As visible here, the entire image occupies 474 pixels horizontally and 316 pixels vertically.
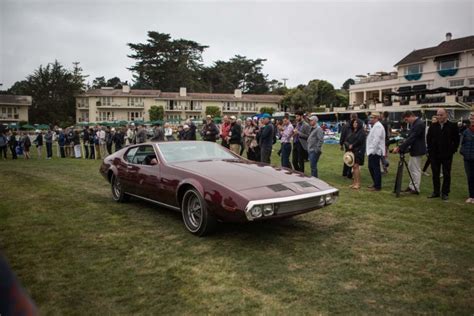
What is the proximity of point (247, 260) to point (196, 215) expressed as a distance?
1.16m

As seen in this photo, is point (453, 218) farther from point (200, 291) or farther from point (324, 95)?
point (324, 95)

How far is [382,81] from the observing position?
55312 mm

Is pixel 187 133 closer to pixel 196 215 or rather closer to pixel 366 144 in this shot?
pixel 366 144

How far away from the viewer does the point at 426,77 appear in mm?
49219

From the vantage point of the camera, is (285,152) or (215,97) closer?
(285,152)

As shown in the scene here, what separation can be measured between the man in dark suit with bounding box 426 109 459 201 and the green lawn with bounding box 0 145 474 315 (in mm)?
607

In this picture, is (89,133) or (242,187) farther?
(89,133)

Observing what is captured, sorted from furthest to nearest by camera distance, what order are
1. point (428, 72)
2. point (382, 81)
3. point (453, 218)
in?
1. point (382, 81)
2. point (428, 72)
3. point (453, 218)

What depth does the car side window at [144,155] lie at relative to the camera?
19.1 ft

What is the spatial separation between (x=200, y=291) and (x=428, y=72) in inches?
2159

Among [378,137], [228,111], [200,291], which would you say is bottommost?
[200,291]

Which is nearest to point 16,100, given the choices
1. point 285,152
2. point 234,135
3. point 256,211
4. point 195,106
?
point 195,106

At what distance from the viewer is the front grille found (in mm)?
4172

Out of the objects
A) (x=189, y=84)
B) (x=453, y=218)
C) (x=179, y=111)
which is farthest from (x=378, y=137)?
(x=189, y=84)
